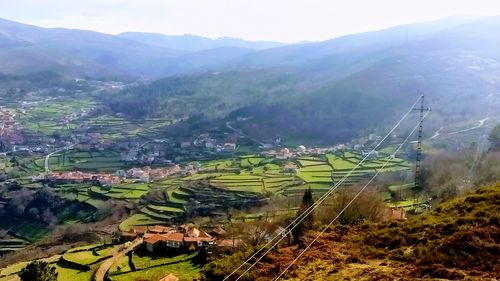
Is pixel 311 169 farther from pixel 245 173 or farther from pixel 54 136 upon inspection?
pixel 54 136

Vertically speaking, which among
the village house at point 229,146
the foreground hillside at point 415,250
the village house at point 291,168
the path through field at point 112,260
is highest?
the foreground hillside at point 415,250

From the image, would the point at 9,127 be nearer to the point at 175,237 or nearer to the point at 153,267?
the point at 175,237

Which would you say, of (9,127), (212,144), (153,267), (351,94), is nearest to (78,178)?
(212,144)

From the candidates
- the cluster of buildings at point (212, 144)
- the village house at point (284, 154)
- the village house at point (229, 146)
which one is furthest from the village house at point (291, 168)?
the village house at point (229, 146)

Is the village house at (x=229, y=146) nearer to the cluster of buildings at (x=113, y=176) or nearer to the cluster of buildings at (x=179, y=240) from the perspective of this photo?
the cluster of buildings at (x=113, y=176)

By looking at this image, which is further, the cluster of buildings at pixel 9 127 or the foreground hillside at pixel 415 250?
the cluster of buildings at pixel 9 127
